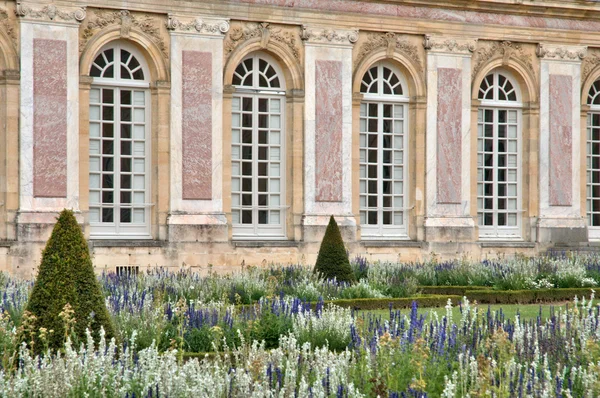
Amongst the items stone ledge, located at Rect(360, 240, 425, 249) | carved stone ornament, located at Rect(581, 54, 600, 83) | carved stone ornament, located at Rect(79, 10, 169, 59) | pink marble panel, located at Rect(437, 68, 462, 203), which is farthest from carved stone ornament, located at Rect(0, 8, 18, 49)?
carved stone ornament, located at Rect(581, 54, 600, 83)

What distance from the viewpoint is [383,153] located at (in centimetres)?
2439

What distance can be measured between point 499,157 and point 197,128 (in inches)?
297

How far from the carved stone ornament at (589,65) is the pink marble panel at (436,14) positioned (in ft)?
2.03

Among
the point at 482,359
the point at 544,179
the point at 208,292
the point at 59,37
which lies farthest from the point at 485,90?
the point at 482,359

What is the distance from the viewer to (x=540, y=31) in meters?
25.4

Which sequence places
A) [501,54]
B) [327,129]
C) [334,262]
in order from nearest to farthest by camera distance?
[334,262]
[327,129]
[501,54]

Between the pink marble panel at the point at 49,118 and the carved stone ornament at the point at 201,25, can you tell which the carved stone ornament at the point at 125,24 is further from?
the pink marble panel at the point at 49,118

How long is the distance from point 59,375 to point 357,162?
1689cm

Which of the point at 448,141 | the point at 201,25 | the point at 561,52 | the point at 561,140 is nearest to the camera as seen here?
the point at 201,25

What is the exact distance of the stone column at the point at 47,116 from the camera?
20.3 metres

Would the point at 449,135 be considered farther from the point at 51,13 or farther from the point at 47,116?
the point at 51,13

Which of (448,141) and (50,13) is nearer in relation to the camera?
(50,13)

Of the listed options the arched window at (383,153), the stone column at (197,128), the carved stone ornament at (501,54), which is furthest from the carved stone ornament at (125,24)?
the carved stone ornament at (501,54)

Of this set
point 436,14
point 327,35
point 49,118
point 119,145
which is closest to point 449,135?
point 436,14
